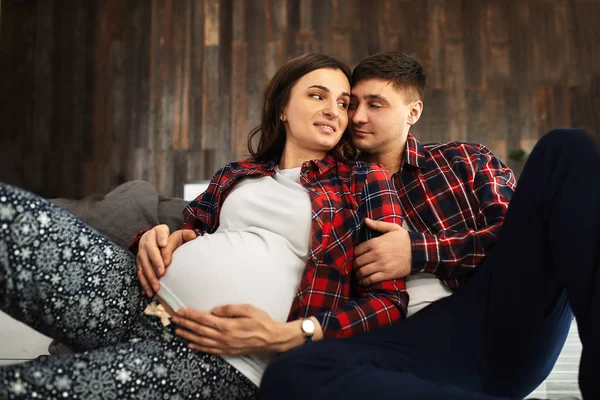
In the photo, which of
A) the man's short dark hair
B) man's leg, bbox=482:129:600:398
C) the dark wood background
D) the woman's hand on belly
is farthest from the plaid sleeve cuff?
the dark wood background

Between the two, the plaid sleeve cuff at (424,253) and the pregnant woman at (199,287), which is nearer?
the pregnant woman at (199,287)

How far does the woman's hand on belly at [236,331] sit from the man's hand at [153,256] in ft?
0.34

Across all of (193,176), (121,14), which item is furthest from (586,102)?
(121,14)

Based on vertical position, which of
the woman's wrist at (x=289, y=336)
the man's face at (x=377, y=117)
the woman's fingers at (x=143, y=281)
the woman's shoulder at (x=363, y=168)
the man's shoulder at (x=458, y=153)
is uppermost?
the man's face at (x=377, y=117)

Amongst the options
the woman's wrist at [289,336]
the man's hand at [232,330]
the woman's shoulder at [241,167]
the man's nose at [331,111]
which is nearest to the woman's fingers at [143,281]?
the man's hand at [232,330]

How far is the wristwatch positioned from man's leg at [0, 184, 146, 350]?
1.13 ft

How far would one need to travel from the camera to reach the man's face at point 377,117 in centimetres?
168

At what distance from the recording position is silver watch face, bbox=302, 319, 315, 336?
3.59ft

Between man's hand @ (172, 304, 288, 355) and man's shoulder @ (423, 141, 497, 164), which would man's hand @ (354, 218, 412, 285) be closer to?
man's hand @ (172, 304, 288, 355)

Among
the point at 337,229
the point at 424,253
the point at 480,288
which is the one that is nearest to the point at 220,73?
the point at 337,229

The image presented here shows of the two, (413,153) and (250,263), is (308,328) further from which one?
(413,153)

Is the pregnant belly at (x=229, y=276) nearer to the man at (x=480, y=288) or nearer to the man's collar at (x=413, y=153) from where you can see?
the man at (x=480, y=288)

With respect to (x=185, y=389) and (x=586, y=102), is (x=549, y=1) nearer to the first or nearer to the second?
(x=586, y=102)

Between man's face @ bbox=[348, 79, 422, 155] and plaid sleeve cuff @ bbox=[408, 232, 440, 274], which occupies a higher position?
man's face @ bbox=[348, 79, 422, 155]
